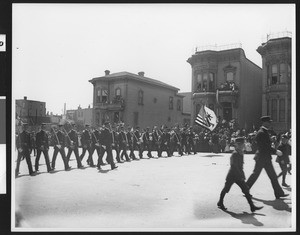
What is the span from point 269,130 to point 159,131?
21.3ft

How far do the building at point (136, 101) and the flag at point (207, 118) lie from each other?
1.09m

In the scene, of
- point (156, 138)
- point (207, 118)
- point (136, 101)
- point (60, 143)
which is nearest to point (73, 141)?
point (60, 143)

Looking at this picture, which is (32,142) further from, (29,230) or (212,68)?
(212,68)

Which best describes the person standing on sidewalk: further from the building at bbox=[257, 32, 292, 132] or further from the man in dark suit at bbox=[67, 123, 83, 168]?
the man in dark suit at bbox=[67, 123, 83, 168]

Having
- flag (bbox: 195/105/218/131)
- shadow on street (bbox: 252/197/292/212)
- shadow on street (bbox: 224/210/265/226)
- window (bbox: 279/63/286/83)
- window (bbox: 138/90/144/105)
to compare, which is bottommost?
shadow on street (bbox: 224/210/265/226)

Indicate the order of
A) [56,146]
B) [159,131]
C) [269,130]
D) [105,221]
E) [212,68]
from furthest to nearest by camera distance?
[159,131] < [212,68] < [56,146] < [269,130] < [105,221]

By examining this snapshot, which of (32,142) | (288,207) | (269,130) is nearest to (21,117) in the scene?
(32,142)

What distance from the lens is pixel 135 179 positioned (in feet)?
24.3

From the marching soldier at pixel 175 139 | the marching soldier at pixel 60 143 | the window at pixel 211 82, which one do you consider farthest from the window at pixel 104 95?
the marching soldier at pixel 175 139

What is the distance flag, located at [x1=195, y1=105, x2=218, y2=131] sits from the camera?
26.5 ft

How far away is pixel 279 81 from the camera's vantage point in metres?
7.25

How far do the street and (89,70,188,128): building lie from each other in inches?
99.5

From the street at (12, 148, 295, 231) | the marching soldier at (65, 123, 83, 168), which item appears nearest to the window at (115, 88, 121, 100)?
the marching soldier at (65, 123, 83, 168)

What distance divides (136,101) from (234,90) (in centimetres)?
328
